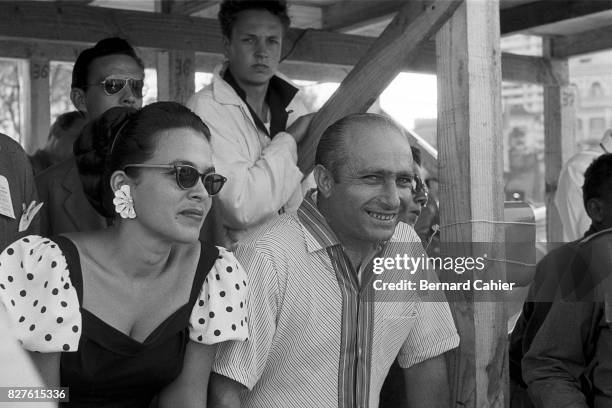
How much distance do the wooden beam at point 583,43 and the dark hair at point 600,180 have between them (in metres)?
3.12

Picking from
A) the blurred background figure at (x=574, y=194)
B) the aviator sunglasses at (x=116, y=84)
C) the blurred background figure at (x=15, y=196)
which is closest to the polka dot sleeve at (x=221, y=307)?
the blurred background figure at (x=15, y=196)

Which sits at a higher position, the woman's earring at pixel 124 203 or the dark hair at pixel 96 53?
the dark hair at pixel 96 53

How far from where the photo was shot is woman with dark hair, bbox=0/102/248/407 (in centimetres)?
224

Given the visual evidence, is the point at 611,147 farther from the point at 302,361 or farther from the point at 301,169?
the point at 302,361

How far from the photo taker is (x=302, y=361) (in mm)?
2611

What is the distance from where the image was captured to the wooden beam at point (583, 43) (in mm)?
6586

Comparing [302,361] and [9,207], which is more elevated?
[9,207]

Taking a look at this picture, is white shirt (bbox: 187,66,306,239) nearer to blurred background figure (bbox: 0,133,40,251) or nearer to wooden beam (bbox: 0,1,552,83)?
blurred background figure (bbox: 0,133,40,251)

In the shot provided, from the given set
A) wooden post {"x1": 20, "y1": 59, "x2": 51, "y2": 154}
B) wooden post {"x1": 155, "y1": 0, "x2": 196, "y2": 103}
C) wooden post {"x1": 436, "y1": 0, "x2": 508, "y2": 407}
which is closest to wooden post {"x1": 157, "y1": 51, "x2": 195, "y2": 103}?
wooden post {"x1": 155, "y1": 0, "x2": 196, "y2": 103}

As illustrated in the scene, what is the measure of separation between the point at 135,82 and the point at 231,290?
1.18 m

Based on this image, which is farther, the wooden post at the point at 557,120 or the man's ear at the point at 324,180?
the wooden post at the point at 557,120

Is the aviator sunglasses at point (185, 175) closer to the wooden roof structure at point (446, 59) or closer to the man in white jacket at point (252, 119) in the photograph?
the man in white jacket at point (252, 119)

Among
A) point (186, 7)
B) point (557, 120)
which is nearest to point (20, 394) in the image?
point (186, 7)

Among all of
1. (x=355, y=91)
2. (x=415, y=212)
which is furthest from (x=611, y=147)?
(x=355, y=91)
